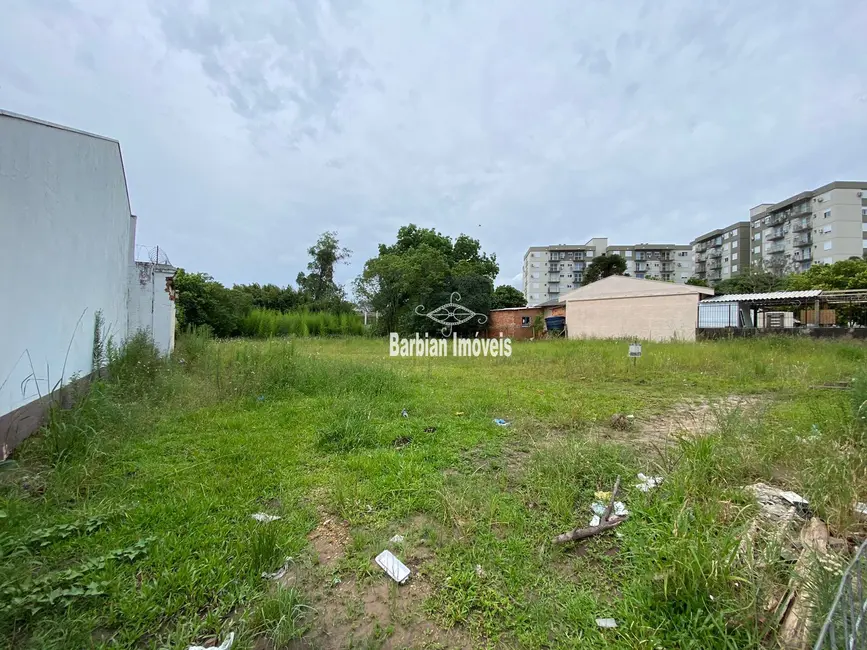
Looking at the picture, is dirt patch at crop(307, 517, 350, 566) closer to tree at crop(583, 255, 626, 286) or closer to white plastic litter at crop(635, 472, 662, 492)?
white plastic litter at crop(635, 472, 662, 492)

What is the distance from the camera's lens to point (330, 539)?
72.0 inches

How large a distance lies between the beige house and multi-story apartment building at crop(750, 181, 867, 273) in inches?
886

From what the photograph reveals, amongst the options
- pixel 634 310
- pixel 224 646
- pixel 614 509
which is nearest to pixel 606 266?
pixel 634 310

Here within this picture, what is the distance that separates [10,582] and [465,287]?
14.5 metres

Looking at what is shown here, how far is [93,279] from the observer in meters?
4.32

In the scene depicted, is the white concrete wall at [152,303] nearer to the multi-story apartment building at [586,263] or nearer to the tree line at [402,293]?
the tree line at [402,293]

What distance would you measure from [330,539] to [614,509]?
5.32 feet

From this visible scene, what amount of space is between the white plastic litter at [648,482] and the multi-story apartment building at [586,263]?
4726cm

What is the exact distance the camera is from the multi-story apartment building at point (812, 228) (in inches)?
1243

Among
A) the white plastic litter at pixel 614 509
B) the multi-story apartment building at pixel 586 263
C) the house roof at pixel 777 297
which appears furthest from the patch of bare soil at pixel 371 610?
the multi-story apartment building at pixel 586 263

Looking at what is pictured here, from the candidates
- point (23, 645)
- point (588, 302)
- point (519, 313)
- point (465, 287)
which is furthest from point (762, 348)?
point (23, 645)

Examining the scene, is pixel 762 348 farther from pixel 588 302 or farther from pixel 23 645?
pixel 23 645

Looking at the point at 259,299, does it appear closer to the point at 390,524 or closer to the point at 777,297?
the point at 390,524

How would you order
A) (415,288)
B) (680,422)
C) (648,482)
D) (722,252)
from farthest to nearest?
1. (722,252)
2. (415,288)
3. (680,422)
4. (648,482)
